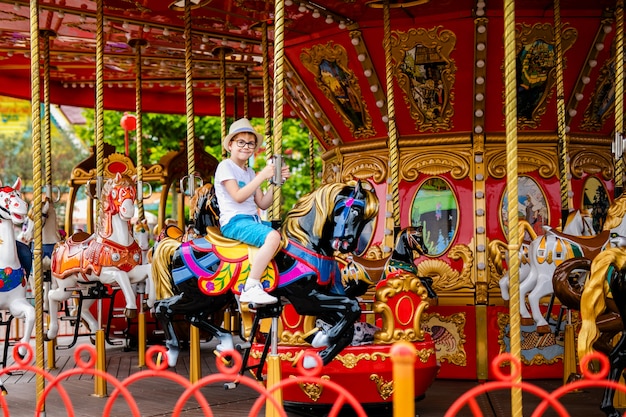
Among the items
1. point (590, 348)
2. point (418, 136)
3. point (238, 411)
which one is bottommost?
point (238, 411)

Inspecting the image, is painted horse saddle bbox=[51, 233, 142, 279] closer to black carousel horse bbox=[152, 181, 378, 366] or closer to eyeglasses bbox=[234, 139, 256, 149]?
black carousel horse bbox=[152, 181, 378, 366]

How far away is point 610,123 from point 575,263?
274 centimetres

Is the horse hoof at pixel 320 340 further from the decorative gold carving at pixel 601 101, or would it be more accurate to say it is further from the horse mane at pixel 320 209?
the decorative gold carving at pixel 601 101

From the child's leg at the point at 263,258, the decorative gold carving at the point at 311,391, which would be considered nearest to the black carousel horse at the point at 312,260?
the child's leg at the point at 263,258

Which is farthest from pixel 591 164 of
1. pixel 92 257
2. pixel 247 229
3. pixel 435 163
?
pixel 92 257

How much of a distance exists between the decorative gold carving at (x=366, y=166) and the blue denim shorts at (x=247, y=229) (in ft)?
10.6

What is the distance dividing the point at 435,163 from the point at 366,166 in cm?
83

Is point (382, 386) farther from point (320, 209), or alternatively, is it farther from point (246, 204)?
point (246, 204)

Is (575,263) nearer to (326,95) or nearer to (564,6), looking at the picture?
(564,6)

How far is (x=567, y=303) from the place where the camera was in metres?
6.77

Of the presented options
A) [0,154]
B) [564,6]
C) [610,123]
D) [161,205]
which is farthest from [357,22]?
[0,154]

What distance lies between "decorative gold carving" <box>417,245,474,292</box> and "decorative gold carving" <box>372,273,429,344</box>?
1980 millimetres

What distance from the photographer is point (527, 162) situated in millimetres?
8664

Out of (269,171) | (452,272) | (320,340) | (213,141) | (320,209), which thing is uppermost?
(213,141)
